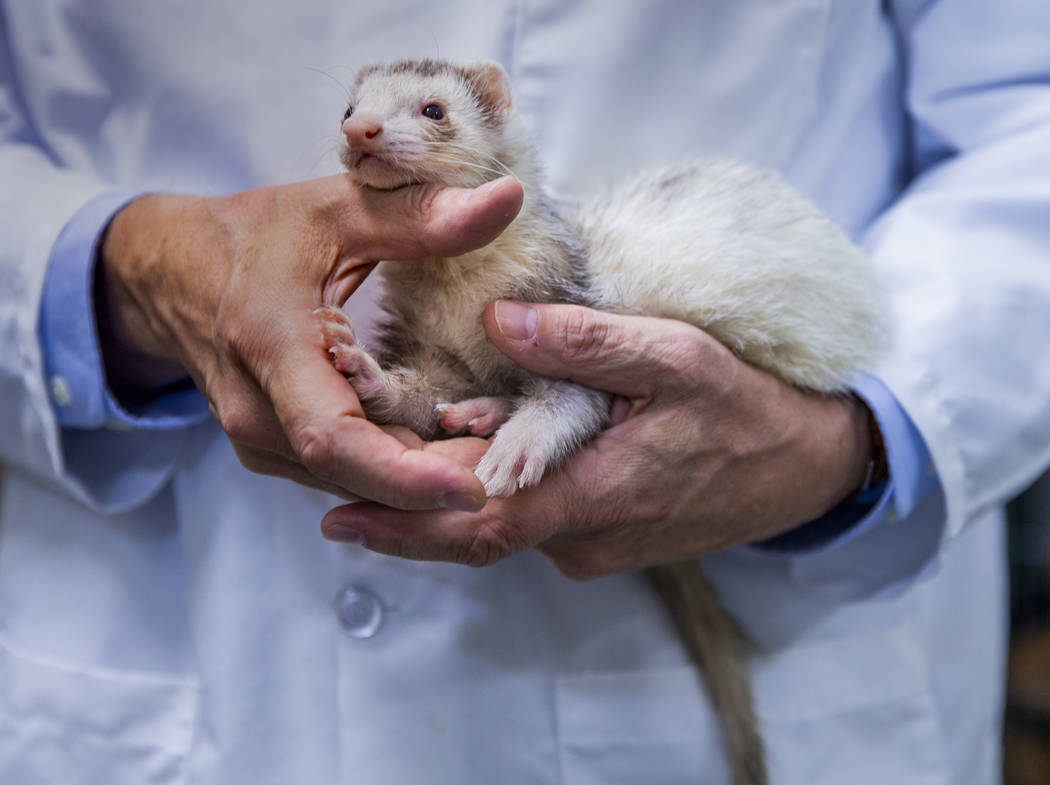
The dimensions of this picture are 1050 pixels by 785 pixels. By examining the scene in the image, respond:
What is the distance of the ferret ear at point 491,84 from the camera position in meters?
0.94

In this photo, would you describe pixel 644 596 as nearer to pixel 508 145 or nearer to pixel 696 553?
pixel 696 553

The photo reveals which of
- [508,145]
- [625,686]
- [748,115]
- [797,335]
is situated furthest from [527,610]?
[748,115]

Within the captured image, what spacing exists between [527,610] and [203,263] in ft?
2.01

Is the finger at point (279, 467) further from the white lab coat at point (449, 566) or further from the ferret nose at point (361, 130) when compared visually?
the ferret nose at point (361, 130)

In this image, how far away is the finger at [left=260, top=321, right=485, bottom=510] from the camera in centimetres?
68

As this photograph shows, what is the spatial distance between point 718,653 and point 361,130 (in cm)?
83

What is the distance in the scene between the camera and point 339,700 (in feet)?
3.35

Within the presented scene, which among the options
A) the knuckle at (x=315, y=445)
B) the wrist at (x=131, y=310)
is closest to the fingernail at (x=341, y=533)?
the knuckle at (x=315, y=445)

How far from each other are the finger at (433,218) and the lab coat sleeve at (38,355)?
1.53 feet

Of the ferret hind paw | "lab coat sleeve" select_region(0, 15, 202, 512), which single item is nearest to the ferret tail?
the ferret hind paw

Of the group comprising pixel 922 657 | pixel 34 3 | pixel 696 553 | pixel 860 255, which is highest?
pixel 34 3

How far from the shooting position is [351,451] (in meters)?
0.67

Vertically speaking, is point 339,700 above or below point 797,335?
below

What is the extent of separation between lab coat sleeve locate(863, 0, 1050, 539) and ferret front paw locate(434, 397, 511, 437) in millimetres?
535
